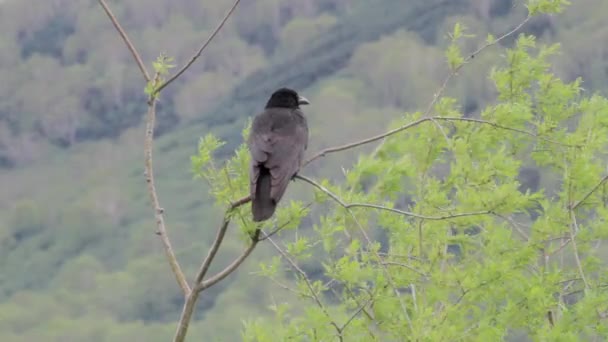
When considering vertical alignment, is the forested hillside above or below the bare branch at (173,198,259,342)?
below

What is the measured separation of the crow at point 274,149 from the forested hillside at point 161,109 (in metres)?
80.0

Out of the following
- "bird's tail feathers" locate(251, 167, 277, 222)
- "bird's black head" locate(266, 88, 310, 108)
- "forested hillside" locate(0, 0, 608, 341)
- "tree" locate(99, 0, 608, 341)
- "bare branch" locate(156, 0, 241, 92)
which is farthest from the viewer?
"forested hillside" locate(0, 0, 608, 341)

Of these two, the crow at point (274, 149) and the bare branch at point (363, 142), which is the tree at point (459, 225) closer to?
the crow at point (274, 149)

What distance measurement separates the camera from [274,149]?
24.4 ft

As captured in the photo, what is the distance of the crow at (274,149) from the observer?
6492 mm

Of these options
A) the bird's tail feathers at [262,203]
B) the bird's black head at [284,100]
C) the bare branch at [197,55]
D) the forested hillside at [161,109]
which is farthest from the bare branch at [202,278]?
the forested hillside at [161,109]

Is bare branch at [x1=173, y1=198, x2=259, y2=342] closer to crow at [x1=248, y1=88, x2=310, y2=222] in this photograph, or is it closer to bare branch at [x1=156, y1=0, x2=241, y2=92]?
crow at [x1=248, y1=88, x2=310, y2=222]

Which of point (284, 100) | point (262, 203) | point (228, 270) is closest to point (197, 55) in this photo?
point (262, 203)

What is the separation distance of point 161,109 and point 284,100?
153m

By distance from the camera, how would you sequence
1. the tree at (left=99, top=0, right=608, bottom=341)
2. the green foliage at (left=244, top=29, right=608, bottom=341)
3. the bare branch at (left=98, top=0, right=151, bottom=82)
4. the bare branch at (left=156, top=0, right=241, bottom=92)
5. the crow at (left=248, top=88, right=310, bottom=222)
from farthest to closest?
the green foliage at (left=244, top=29, right=608, bottom=341), the tree at (left=99, top=0, right=608, bottom=341), the crow at (left=248, top=88, right=310, bottom=222), the bare branch at (left=98, top=0, right=151, bottom=82), the bare branch at (left=156, top=0, right=241, bottom=92)

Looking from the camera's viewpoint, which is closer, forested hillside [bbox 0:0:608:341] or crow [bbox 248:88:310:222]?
crow [bbox 248:88:310:222]

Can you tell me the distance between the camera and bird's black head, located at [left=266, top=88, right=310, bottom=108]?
895 cm

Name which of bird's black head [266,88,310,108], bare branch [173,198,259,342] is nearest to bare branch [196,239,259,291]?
bare branch [173,198,259,342]

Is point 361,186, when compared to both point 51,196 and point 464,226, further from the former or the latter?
point 51,196
